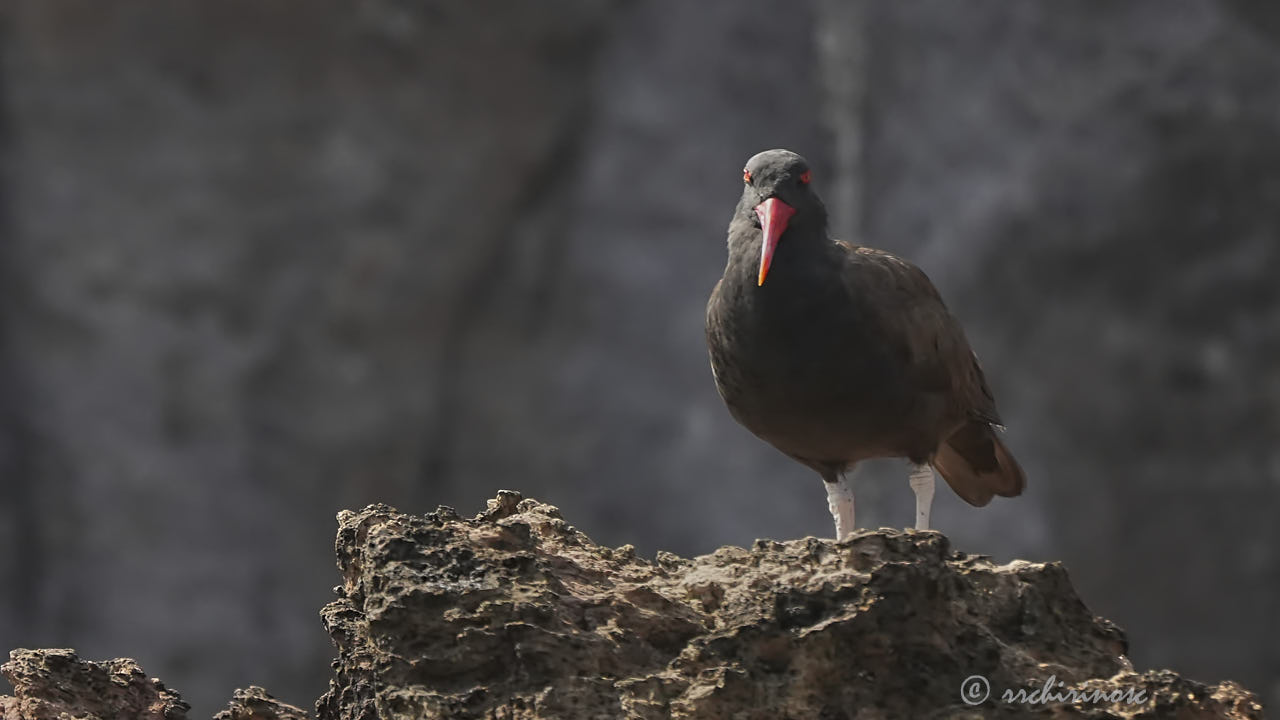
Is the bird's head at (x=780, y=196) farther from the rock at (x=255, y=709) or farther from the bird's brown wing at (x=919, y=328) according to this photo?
the rock at (x=255, y=709)

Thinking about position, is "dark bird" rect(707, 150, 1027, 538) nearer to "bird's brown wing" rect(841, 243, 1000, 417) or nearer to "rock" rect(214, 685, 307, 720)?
"bird's brown wing" rect(841, 243, 1000, 417)

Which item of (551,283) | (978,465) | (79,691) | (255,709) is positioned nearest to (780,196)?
(978,465)

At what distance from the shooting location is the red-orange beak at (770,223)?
16.6ft

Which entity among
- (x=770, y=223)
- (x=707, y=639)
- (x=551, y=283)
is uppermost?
(x=551, y=283)

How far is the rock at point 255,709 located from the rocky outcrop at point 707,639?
0.02 m

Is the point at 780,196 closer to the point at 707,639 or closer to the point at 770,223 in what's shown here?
the point at 770,223

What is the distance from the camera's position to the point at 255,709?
14.3 ft

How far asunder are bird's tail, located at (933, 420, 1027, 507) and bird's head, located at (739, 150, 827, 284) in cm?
124

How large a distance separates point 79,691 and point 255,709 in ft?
1.64

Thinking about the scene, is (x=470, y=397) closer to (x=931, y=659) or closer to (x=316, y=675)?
(x=316, y=675)

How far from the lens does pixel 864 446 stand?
5352mm

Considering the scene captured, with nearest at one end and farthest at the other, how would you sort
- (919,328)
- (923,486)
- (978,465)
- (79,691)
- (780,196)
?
(79,691) → (780,196) → (919,328) → (923,486) → (978,465)

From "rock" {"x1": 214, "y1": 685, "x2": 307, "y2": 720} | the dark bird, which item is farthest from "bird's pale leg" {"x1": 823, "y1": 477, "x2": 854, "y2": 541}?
"rock" {"x1": 214, "y1": 685, "x2": 307, "y2": 720}

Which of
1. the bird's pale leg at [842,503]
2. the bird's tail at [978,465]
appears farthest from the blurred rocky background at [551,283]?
the bird's pale leg at [842,503]
